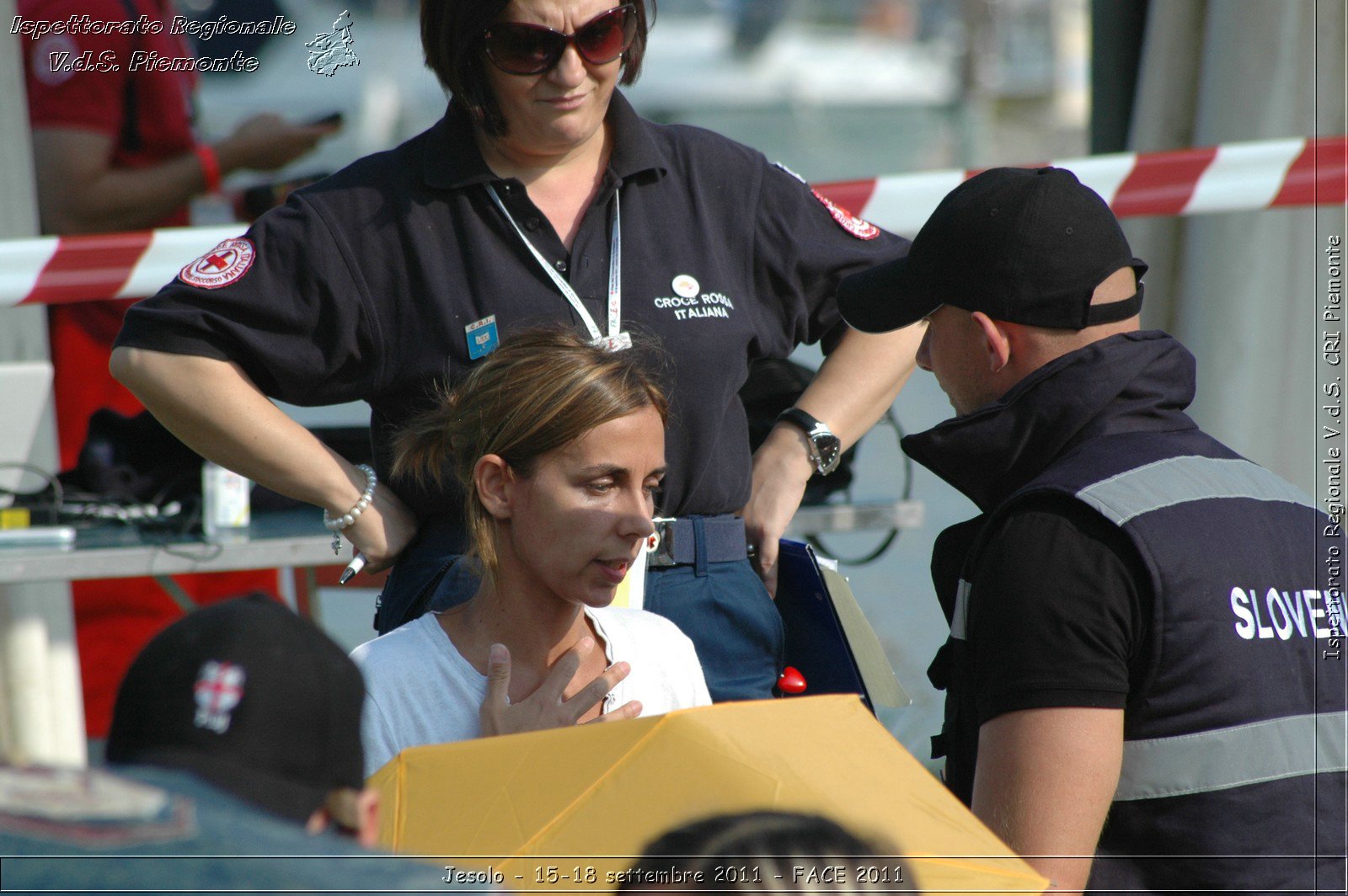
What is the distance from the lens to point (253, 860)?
0.89m

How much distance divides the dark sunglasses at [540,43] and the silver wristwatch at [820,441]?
75cm

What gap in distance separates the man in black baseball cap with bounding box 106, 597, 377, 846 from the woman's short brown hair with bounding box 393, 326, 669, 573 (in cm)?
98

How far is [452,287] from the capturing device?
2203mm

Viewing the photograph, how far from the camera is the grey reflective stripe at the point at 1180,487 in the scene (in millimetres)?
1633

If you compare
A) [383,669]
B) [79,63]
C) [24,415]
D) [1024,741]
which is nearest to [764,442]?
[383,669]

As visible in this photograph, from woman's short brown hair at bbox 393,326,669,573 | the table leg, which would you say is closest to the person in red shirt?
the table leg

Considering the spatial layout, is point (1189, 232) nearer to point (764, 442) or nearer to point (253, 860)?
point (764, 442)

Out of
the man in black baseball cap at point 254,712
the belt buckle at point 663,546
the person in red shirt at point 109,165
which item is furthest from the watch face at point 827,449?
the person in red shirt at point 109,165

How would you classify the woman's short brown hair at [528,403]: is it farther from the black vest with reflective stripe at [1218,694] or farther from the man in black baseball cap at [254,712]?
the man in black baseball cap at [254,712]

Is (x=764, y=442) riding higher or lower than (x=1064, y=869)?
higher

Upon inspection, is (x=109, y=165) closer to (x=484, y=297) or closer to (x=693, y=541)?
(x=484, y=297)

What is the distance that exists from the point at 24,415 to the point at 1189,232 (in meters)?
3.39

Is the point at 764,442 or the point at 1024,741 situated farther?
the point at 764,442

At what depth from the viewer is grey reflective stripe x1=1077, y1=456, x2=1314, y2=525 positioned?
1633 millimetres
